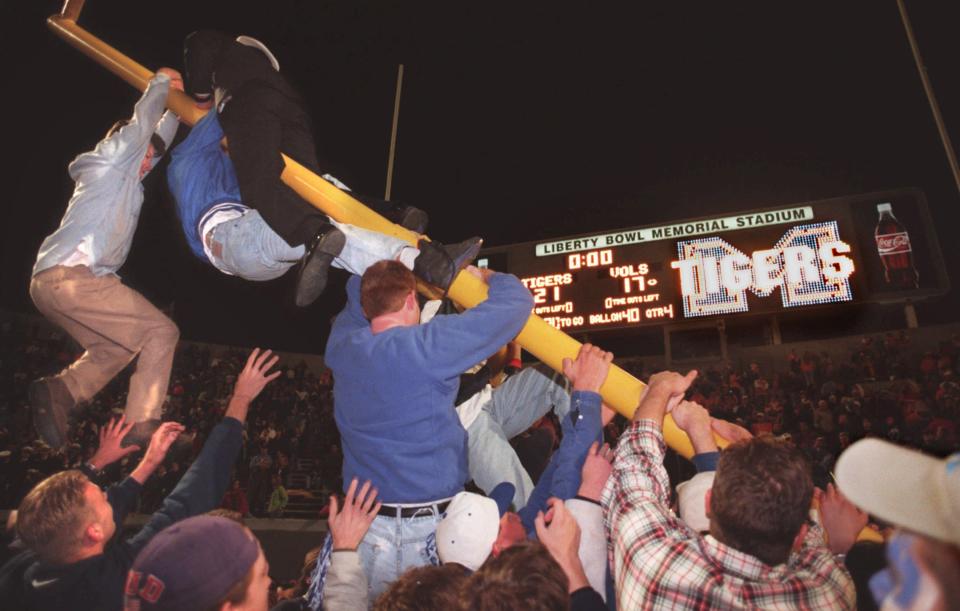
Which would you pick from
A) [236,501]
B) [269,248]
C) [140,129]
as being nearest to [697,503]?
[269,248]

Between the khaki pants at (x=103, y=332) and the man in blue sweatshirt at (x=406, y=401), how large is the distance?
129 centimetres

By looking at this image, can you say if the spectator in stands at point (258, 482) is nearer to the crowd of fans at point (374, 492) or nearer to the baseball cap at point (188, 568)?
the crowd of fans at point (374, 492)

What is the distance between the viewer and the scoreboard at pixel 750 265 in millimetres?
7969

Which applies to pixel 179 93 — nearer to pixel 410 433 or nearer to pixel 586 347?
pixel 410 433

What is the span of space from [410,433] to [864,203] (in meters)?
8.69

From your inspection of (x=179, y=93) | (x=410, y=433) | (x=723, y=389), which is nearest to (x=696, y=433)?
(x=410, y=433)

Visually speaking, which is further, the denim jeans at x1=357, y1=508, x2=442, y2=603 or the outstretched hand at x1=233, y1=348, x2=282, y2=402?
the outstretched hand at x1=233, y1=348, x2=282, y2=402

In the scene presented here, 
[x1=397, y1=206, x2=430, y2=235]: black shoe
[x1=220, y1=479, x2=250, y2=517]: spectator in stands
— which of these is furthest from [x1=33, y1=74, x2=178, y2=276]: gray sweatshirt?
[x1=220, y1=479, x2=250, y2=517]: spectator in stands

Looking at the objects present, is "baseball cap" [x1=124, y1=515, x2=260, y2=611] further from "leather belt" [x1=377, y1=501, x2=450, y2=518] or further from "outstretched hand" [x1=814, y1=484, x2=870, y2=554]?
"outstretched hand" [x1=814, y1=484, x2=870, y2=554]

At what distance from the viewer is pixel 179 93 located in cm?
267

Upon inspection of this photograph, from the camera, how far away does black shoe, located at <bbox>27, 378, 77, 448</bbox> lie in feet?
8.41

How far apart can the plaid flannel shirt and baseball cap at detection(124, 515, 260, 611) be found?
791mm

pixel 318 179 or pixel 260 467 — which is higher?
pixel 318 179

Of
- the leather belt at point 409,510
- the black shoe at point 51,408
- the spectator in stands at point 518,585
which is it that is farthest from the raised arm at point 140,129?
the spectator in stands at point 518,585
